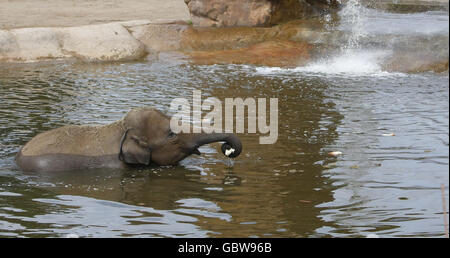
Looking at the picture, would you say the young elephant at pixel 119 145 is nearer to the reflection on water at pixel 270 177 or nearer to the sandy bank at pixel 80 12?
the reflection on water at pixel 270 177

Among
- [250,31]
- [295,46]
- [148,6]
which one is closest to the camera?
[295,46]

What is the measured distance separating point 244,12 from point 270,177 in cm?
1139

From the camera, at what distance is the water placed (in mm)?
5707

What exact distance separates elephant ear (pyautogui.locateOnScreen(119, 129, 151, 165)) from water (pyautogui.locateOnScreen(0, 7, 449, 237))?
15 centimetres

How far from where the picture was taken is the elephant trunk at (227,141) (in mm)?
7395

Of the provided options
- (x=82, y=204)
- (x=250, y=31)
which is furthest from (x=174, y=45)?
(x=82, y=204)

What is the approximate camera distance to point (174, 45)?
677 inches

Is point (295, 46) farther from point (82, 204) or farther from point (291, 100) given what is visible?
point (82, 204)

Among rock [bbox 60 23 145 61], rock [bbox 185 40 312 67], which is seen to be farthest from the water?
rock [bbox 60 23 145 61]

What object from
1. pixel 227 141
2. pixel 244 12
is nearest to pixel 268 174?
pixel 227 141

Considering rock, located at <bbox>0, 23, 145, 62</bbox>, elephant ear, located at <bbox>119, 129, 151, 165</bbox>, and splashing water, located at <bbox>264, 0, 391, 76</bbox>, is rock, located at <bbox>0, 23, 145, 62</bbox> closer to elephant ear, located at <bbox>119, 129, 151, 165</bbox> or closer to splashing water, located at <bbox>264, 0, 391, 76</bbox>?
splashing water, located at <bbox>264, 0, 391, 76</bbox>
